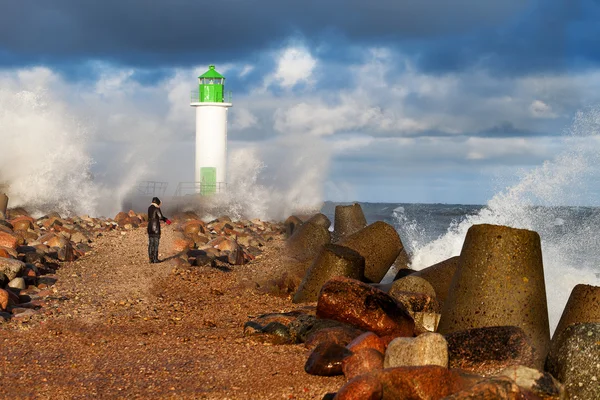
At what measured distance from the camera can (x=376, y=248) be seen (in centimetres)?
1275

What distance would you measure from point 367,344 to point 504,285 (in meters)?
1.87

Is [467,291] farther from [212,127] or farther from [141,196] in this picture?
[141,196]

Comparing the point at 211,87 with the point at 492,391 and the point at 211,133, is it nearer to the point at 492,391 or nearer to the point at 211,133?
A: the point at 211,133

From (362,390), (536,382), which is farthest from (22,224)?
(536,382)

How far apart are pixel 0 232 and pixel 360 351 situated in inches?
437

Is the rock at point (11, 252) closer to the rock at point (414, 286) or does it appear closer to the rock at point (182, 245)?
the rock at point (182, 245)

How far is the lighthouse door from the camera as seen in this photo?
3328 centimetres

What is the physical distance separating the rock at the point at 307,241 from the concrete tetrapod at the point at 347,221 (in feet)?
7.72

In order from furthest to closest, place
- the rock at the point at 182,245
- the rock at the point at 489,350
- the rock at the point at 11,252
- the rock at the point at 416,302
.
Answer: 1. the rock at the point at 182,245
2. the rock at the point at 11,252
3. the rock at the point at 416,302
4. the rock at the point at 489,350

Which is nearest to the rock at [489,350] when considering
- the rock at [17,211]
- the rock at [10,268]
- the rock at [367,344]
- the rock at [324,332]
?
the rock at [367,344]

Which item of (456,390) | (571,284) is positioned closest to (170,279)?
(571,284)

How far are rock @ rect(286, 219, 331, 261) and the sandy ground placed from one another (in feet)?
4.44

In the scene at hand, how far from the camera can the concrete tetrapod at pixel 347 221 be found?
60.3 ft

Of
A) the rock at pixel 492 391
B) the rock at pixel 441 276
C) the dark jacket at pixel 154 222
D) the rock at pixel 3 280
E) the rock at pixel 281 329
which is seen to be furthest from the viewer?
the dark jacket at pixel 154 222
